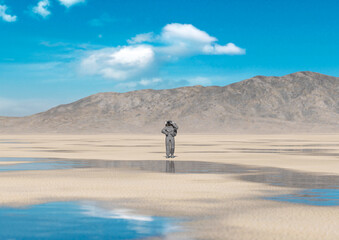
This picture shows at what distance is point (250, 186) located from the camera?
51.5 feet

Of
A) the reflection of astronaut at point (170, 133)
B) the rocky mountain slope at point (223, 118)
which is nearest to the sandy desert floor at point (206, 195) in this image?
the reflection of astronaut at point (170, 133)

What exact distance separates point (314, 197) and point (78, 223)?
6.15 m

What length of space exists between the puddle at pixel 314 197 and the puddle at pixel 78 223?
3.82m

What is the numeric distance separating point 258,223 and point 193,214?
146 cm

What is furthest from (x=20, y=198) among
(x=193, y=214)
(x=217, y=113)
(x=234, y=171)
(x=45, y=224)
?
(x=217, y=113)

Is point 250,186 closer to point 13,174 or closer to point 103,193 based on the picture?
point 103,193

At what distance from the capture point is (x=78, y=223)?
377 inches

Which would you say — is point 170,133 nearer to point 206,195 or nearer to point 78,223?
point 206,195

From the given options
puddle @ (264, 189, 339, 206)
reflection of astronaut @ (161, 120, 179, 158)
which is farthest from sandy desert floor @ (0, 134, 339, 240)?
reflection of astronaut @ (161, 120, 179, 158)


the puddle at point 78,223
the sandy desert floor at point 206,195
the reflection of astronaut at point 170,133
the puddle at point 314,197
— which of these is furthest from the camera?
the reflection of astronaut at point 170,133

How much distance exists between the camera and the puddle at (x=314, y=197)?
1231 centimetres

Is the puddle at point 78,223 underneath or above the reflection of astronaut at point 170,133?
underneath

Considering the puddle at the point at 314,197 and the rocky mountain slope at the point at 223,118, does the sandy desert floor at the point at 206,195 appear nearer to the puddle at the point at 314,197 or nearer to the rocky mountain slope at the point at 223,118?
the puddle at the point at 314,197

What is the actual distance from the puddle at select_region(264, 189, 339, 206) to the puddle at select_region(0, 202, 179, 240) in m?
3.82
